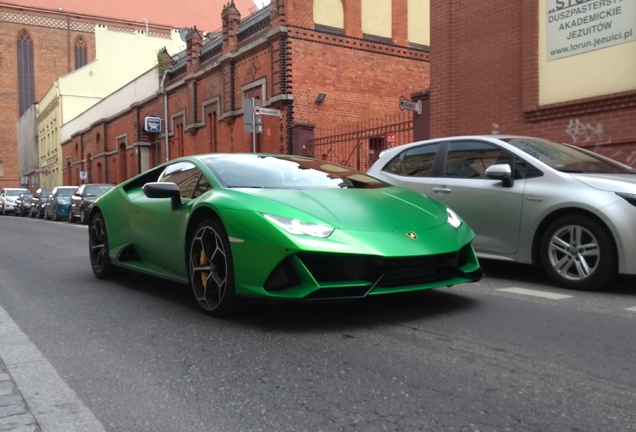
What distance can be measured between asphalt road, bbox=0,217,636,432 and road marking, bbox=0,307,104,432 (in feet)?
0.14

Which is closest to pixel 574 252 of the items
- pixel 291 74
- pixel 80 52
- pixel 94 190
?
pixel 291 74

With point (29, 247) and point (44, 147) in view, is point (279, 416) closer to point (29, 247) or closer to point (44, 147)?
point (29, 247)

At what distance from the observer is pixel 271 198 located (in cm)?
448

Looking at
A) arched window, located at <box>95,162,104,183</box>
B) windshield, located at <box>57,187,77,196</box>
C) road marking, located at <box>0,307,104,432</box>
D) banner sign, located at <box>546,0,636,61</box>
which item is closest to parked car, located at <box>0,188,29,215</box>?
arched window, located at <box>95,162,104,183</box>

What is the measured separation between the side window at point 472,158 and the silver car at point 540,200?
11mm

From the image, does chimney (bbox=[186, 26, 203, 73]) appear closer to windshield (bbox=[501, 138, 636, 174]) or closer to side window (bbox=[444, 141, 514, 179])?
side window (bbox=[444, 141, 514, 179])

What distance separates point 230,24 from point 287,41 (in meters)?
4.31

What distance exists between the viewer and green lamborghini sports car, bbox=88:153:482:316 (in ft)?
13.2

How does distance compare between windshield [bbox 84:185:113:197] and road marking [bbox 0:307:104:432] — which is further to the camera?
windshield [bbox 84:185:113:197]

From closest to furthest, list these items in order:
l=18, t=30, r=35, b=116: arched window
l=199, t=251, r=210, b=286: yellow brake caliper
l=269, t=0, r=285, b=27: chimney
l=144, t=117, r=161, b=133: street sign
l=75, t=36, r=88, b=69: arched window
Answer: l=199, t=251, r=210, b=286: yellow brake caliper < l=269, t=0, r=285, b=27: chimney < l=144, t=117, r=161, b=133: street sign < l=18, t=30, r=35, b=116: arched window < l=75, t=36, r=88, b=69: arched window

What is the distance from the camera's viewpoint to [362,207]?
457 centimetres

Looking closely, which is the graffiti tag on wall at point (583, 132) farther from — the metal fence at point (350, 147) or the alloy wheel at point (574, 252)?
the metal fence at point (350, 147)

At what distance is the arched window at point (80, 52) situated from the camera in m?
68.1

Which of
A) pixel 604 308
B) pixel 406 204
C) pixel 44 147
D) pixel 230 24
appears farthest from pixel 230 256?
pixel 44 147
